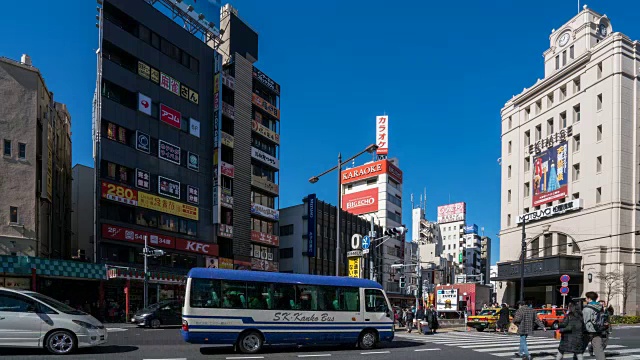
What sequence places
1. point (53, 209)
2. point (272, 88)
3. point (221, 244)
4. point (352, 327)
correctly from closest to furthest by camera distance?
point (352, 327) → point (53, 209) → point (221, 244) → point (272, 88)

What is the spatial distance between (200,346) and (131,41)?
29.1 m

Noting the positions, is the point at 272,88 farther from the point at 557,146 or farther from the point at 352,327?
the point at 352,327

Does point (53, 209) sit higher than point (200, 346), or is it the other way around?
point (53, 209)

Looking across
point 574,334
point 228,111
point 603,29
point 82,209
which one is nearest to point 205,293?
point 574,334

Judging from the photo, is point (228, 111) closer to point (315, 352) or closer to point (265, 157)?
point (265, 157)

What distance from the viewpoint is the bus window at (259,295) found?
15539mm

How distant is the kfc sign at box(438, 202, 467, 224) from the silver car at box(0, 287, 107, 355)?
136112 mm

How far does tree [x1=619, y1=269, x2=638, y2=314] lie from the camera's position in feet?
145

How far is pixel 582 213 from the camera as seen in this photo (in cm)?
4884

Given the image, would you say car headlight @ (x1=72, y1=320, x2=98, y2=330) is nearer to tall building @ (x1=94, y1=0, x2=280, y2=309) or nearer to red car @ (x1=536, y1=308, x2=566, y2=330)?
tall building @ (x1=94, y1=0, x2=280, y2=309)

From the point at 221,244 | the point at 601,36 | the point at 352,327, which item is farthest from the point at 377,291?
the point at 601,36

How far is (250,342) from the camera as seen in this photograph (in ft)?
50.2

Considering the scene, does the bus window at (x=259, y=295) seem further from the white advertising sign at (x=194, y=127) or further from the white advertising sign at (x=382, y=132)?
the white advertising sign at (x=382, y=132)

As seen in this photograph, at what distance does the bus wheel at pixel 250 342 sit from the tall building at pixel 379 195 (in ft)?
223
